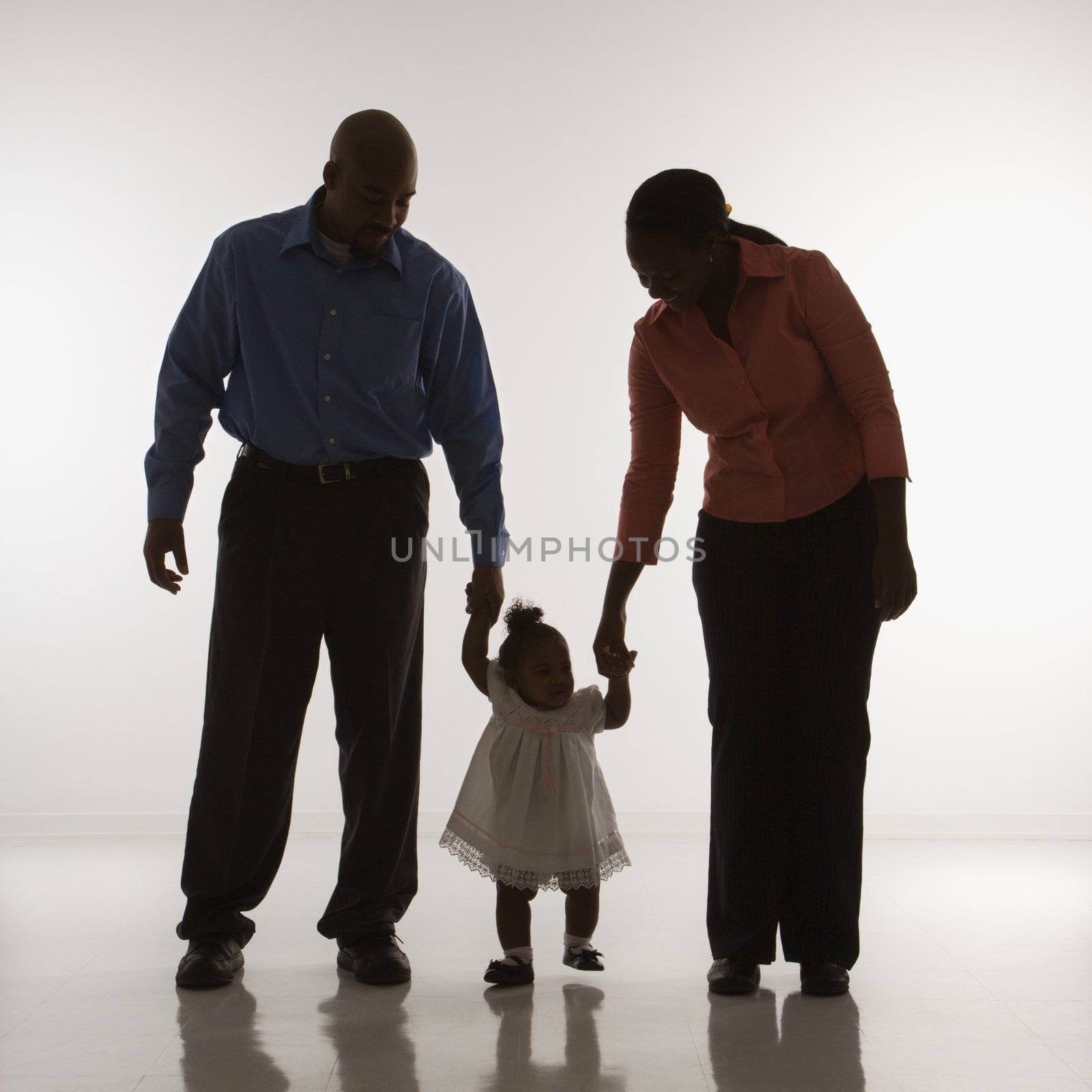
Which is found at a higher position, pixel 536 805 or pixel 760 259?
pixel 760 259

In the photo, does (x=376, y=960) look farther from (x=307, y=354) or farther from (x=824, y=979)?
(x=307, y=354)

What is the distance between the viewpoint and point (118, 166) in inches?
146

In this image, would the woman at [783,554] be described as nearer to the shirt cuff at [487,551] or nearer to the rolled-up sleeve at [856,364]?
the rolled-up sleeve at [856,364]

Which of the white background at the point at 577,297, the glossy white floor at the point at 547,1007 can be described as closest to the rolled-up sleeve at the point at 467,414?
the glossy white floor at the point at 547,1007

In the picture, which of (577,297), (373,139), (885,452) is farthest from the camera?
(577,297)

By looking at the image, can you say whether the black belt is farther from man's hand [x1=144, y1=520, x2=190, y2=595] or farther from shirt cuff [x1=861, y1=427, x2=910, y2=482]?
shirt cuff [x1=861, y1=427, x2=910, y2=482]

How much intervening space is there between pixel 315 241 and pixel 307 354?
0.63 ft

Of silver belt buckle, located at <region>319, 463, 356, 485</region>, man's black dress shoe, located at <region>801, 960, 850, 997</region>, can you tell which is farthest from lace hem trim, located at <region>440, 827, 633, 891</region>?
silver belt buckle, located at <region>319, 463, 356, 485</region>

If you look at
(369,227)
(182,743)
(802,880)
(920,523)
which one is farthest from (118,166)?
(802,880)

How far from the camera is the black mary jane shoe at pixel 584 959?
2062 mm

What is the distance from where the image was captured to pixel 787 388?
192 cm

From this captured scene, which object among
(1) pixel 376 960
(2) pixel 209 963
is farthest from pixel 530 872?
(2) pixel 209 963

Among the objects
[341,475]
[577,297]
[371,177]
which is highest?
[577,297]

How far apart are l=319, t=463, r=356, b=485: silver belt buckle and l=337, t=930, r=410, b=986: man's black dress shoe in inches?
28.8
